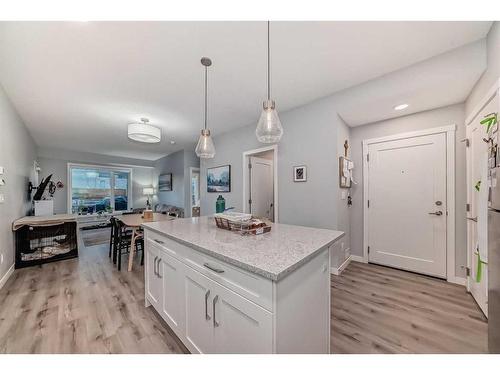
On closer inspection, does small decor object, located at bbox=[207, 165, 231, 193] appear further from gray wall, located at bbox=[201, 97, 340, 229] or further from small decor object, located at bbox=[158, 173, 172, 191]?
small decor object, located at bbox=[158, 173, 172, 191]

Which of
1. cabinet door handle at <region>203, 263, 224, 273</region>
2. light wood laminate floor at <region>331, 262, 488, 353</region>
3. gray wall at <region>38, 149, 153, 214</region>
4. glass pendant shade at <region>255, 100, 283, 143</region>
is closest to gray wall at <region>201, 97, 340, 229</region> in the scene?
light wood laminate floor at <region>331, 262, 488, 353</region>

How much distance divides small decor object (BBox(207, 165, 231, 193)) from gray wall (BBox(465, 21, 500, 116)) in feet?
11.6

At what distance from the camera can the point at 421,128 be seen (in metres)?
2.58

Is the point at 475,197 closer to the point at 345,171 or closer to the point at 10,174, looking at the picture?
the point at 345,171

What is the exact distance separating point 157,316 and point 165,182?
5.66 meters

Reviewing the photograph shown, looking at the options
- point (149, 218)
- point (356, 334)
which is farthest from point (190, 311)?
point (149, 218)

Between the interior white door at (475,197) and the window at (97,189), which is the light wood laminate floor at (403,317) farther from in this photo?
the window at (97,189)

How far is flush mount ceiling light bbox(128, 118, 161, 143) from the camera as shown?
3240 mm

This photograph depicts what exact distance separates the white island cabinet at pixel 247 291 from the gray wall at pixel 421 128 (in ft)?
6.68

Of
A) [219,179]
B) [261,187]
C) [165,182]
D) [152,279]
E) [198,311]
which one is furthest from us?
[165,182]

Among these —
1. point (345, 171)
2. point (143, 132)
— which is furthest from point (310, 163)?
point (143, 132)

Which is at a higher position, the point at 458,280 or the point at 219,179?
the point at 219,179

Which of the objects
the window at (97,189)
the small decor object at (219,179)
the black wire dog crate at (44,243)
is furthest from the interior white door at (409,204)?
the window at (97,189)
